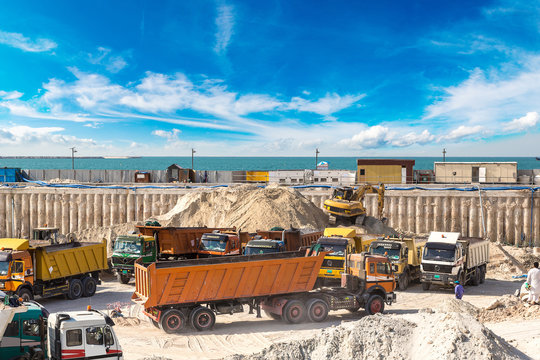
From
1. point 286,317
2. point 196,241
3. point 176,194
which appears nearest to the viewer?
point 286,317

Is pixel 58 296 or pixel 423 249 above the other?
pixel 423 249

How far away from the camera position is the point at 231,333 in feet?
53.7

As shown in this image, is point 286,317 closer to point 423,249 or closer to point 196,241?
point 423,249

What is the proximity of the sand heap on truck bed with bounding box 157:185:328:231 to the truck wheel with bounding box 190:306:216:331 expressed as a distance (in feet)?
57.1

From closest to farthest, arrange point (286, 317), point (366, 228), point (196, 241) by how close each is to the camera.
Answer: point (286, 317) < point (196, 241) < point (366, 228)

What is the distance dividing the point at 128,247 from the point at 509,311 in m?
16.9

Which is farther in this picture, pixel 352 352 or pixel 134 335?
pixel 134 335

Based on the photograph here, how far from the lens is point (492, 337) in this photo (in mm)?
11453

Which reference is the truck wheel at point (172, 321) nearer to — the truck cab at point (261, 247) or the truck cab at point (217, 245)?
the truck cab at point (261, 247)

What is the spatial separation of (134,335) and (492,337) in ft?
34.0

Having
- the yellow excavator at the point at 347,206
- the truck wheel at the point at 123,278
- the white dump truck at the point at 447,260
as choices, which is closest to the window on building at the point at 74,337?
the truck wheel at the point at 123,278

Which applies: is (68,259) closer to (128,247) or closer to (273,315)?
(128,247)

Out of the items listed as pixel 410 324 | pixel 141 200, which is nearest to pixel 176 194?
pixel 141 200

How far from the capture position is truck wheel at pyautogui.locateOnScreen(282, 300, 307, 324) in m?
17.2
